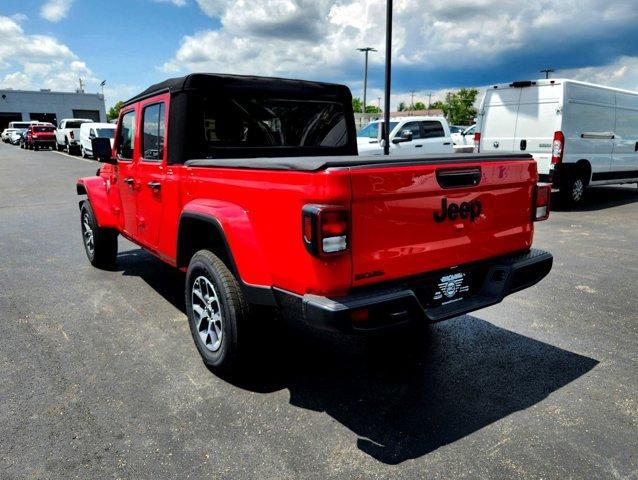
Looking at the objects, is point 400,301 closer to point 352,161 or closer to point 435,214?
point 435,214

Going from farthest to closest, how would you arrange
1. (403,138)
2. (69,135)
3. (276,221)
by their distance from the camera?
(69,135)
(403,138)
(276,221)

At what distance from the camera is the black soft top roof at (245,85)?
12.2 ft

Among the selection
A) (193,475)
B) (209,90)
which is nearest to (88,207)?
(209,90)

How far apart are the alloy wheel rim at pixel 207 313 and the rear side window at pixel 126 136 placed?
191 centimetres

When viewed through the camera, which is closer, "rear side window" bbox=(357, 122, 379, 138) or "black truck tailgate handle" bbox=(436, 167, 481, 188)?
"black truck tailgate handle" bbox=(436, 167, 481, 188)

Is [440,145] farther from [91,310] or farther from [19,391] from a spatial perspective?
[19,391]

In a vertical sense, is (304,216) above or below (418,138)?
below

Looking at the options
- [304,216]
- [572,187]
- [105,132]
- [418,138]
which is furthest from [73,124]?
[304,216]

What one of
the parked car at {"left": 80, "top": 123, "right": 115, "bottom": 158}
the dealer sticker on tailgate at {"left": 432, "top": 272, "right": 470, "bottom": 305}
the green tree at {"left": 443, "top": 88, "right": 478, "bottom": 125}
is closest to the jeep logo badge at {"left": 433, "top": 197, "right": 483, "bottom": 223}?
the dealer sticker on tailgate at {"left": 432, "top": 272, "right": 470, "bottom": 305}

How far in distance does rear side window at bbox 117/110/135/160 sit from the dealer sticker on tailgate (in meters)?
3.27

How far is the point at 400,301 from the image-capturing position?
8.27 ft

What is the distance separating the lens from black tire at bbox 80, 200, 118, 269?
18.4ft

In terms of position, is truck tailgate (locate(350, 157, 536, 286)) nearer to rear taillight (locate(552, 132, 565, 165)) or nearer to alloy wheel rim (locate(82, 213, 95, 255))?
alloy wheel rim (locate(82, 213, 95, 255))

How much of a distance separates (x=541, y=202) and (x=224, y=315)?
7.81ft
